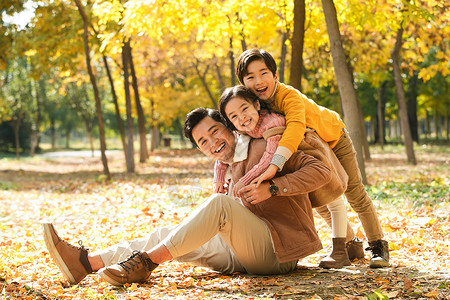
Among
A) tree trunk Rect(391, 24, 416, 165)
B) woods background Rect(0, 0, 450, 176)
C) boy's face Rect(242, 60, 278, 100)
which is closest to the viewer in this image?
boy's face Rect(242, 60, 278, 100)

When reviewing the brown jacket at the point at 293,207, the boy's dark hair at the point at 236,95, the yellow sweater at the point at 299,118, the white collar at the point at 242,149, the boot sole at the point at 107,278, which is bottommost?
the boot sole at the point at 107,278

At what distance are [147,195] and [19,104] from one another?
23.9m

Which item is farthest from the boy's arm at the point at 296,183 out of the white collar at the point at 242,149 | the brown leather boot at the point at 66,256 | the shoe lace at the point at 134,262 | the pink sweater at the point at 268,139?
the brown leather boot at the point at 66,256

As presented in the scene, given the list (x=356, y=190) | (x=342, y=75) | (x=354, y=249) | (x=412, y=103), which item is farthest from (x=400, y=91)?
(x=412, y=103)

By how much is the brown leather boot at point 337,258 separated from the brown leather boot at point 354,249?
452 millimetres

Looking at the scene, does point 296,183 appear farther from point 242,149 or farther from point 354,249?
point 354,249

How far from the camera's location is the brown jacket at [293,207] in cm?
353

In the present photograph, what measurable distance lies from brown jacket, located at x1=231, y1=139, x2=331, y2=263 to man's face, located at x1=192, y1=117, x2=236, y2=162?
283mm

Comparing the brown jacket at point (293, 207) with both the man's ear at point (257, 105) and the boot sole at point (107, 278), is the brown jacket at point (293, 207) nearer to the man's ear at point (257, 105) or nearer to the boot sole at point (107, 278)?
the man's ear at point (257, 105)

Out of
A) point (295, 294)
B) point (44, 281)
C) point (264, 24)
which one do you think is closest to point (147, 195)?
point (264, 24)

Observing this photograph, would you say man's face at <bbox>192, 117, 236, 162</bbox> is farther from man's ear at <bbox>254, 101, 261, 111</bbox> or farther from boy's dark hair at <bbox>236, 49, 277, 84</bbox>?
boy's dark hair at <bbox>236, 49, 277, 84</bbox>

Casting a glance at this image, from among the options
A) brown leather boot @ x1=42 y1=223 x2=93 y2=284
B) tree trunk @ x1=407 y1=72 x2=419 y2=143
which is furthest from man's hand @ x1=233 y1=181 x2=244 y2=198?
tree trunk @ x1=407 y1=72 x2=419 y2=143

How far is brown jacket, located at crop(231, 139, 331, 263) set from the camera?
3525mm

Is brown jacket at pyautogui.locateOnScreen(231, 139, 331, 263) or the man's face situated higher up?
the man's face
